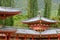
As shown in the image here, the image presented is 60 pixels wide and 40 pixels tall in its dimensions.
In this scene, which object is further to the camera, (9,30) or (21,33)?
(21,33)

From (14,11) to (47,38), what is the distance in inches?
297

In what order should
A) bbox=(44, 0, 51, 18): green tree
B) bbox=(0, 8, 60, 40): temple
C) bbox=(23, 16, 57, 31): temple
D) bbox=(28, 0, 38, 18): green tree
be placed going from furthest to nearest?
bbox=(44, 0, 51, 18): green tree, bbox=(28, 0, 38, 18): green tree, bbox=(23, 16, 57, 31): temple, bbox=(0, 8, 60, 40): temple

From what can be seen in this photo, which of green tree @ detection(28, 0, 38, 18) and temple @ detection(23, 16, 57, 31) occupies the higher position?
green tree @ detection(28, 0, 38, 18)

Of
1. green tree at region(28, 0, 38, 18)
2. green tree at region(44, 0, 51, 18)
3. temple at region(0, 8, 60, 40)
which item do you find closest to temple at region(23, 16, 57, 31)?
temple at region(0, 8, 60, 40)

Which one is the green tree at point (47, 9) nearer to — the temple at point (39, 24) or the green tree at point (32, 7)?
the green tree at point (32, 7)

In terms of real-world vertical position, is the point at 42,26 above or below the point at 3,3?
below

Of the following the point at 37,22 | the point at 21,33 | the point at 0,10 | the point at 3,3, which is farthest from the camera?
the point at 3,3

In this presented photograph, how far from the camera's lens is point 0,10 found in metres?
21.9

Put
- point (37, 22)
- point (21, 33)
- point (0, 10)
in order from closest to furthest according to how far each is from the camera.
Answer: point (0, 10) → point (21, 33) → point (37, 22)

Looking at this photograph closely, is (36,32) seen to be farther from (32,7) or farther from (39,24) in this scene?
(32,7)

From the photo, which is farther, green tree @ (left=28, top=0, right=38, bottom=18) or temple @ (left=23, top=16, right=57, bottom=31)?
green tree @ (left=28, top=0, right=38, bottom=18)

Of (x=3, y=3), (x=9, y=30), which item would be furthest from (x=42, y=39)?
(x=3, y=3)

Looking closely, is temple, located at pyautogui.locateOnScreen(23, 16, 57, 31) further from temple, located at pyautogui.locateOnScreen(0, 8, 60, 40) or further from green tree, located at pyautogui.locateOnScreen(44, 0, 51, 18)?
green tree, located at pyautogui.locateOnScreen(44, 0, 51, 18)

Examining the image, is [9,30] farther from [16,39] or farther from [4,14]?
[16,39]
